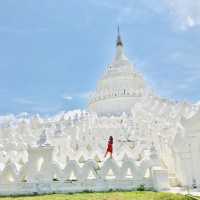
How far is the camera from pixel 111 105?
44969 mm

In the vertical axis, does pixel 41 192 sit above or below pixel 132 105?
below

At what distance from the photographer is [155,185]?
20.5 metres

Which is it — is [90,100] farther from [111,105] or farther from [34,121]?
[34,121]

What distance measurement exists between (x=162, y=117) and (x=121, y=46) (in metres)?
19.0

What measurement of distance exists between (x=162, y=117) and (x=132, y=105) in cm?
747

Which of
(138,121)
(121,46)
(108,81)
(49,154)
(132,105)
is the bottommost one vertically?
(49,154)

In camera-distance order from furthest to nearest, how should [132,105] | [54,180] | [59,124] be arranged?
[132,105] < [59,124] < [54,180]

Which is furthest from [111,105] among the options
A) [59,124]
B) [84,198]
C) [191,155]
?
[84,198]

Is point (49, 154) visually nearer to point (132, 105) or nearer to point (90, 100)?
point (132, 105)

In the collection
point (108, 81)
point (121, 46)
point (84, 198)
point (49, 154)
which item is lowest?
point (84, 198)

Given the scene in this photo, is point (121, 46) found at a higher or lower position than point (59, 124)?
higher

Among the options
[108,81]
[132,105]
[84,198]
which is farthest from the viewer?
[108,81]

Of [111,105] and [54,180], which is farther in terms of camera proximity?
[111,105]

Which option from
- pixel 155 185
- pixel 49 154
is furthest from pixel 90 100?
pixel 155 185
